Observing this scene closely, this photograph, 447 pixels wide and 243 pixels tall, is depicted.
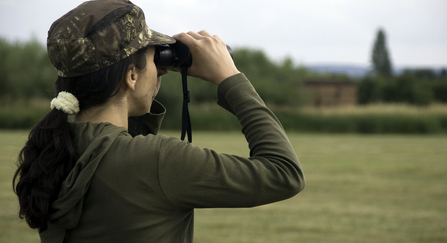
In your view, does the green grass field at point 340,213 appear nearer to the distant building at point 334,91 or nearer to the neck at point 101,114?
the neck at point 101,114

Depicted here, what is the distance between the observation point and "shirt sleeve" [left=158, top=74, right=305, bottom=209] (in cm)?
95

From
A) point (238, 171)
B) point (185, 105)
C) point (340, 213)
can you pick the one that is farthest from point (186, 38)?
point (340, 213)

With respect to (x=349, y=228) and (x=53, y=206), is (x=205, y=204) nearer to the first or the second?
(x=53, y=206)

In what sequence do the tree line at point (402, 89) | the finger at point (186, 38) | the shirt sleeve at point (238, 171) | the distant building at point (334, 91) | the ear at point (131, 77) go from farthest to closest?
the distant building at point (334, 91) < the tree line at point (402, 89) < the finger at point (186, 38) < the ear at point (131, 77) < the shirt sleeve at point (238, 171)

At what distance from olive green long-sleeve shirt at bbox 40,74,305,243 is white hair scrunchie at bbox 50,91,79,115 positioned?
0.06 m

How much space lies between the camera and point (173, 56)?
46.9 inches

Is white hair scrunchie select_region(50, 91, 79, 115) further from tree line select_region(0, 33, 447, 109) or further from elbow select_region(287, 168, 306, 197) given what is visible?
tree line select_region(0, 33, 447, 109)

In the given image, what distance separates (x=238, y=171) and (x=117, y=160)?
0.88 feet

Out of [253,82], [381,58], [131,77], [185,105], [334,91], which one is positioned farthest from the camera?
[381,58]

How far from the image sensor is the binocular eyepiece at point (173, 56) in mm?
1185

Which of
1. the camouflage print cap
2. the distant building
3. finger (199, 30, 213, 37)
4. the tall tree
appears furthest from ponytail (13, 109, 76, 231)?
the tall tree

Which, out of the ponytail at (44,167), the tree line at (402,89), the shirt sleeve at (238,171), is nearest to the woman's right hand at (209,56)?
the shirt sleeve at (238,171)

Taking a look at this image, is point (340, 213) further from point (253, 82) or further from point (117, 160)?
point (253, 82)

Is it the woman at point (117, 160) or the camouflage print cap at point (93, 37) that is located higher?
the camouflage print cap at point (93, 37)
